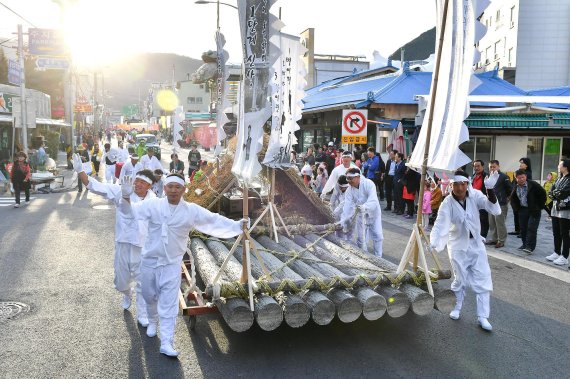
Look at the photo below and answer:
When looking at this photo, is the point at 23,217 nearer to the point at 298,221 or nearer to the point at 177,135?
the point at 177,135

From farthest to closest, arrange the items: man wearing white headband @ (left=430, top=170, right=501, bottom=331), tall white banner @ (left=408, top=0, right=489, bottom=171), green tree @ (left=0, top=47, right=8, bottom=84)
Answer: green tree @ (left=0, top=47, right=8, bottom=84) < man wearing white headband @ (left=430, top=170, right=501, bottom=331) < tall white banner @ (left=408, top=0, right=489, bottom=171)

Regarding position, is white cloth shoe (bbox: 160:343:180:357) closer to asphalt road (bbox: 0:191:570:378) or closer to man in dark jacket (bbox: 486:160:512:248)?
asphalt road (bbox: 0:191:570:378)

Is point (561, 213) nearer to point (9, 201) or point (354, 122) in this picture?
point (354, 122)

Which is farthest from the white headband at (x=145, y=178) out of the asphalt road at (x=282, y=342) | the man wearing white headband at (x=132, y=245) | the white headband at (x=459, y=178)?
the white headband at (x=459, y=178)

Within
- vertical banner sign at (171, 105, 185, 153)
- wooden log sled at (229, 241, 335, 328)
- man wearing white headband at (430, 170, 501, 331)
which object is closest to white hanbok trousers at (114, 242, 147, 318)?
wooden log sled at (229, 241, 335, 328)

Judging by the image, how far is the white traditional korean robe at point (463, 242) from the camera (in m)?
6.24

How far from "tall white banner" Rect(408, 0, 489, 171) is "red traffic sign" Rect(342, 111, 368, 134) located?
26.3ft

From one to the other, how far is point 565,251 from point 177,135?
42.0 ft

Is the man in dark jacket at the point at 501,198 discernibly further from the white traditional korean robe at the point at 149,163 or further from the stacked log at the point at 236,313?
the white traditional korean robe at the point at 149,163

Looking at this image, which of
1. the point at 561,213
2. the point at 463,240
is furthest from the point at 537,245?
the point at 463,240

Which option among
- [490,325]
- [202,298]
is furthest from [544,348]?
[202,298]

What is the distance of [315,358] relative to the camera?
5328 millimetres

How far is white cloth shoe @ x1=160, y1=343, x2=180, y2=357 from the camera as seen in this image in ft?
17.2

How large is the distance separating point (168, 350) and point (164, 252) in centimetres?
102
